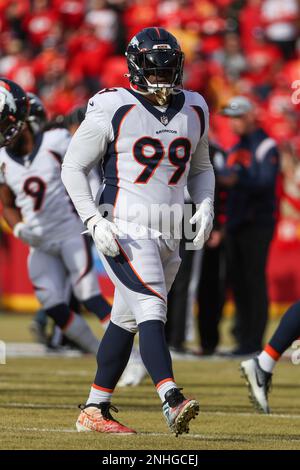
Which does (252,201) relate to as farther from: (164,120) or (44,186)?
(164,120)

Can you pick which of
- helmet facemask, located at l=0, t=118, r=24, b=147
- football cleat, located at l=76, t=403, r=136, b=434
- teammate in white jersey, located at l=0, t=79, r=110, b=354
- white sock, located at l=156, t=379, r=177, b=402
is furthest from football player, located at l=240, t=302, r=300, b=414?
helmet facemask, located at l=0, t=118, r=24, b=147

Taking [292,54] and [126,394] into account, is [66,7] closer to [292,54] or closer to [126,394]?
[292,54]

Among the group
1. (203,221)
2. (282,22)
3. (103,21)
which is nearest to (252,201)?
(203,221)

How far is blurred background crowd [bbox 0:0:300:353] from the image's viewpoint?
51.0 ft

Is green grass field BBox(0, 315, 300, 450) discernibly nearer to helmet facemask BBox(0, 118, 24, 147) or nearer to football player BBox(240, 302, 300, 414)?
football player BBox(240, 302, 300, 414)

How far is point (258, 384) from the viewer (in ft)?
21.7

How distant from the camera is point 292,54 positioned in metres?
17.2

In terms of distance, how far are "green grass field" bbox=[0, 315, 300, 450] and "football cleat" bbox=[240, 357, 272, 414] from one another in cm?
8

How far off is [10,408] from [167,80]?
85.0 inches

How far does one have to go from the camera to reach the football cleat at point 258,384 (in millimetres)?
6613

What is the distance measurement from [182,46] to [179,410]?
11.8 meters

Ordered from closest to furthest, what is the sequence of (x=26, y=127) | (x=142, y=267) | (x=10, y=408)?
(x=142, y=267)
(x=10, y=408)
(x=26, y=127)
